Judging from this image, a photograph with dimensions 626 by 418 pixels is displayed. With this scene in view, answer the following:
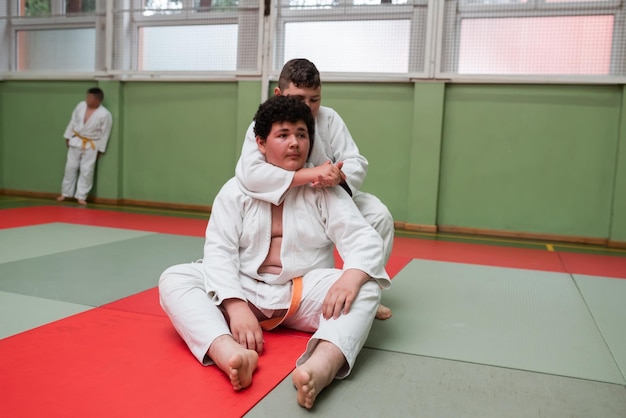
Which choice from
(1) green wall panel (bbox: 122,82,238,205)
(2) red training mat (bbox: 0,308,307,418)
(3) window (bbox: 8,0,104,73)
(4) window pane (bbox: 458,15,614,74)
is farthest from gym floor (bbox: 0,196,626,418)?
(3) window (bbox: 8,0,104,73)

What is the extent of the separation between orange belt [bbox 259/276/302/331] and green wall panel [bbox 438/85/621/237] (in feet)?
13.0

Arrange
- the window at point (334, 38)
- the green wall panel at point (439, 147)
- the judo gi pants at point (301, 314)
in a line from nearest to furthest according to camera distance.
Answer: the judo gi pants at point (301, 314)
the window at point (334, 38)
the green wall panel at point (439, 147)

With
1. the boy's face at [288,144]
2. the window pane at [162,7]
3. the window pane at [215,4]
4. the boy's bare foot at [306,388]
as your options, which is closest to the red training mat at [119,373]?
the boy's bare foot at [306,388]

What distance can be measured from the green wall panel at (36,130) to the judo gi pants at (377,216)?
5.61 meters

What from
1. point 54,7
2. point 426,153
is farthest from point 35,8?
point 426,153

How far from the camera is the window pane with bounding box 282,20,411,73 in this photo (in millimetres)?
5691

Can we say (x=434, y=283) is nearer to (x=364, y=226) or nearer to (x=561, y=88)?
(x=364, y=226)

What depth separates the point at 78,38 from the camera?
22.8 ft

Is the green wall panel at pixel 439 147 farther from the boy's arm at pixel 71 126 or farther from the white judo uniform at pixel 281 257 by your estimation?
the white judo uniform at pixel 281 257

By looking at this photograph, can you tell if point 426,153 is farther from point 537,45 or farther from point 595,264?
point 595,264

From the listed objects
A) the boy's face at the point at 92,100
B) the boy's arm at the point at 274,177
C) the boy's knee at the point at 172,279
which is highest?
the boy's face at the point at 92,100

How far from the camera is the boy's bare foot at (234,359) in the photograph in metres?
1.56

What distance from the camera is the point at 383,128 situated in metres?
5.89

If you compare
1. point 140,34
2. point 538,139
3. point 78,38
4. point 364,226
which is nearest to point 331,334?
point 364,226
